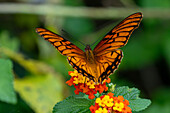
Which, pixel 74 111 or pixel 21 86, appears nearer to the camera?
pixel 74 111

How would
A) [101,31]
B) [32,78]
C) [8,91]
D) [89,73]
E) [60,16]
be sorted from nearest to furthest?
[89,73]
[8,91]
[32,78]
[60,16]
[101,31]

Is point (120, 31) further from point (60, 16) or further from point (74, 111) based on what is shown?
point (60, 16)

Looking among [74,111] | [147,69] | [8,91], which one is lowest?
[74,111]

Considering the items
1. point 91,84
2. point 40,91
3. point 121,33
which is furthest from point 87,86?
point 40,91

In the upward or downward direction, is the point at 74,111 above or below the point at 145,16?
below

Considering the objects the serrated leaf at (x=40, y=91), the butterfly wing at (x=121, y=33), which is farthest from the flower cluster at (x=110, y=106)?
the serrated leaf at (x=40, y=91)

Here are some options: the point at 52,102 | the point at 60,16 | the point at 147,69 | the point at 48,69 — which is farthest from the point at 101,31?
the point at 52,102

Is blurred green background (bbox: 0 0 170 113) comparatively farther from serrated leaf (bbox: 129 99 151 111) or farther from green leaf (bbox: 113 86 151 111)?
serrated leaf (bbox: 129 99 151 111)

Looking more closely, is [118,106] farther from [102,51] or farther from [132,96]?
[102,51]
